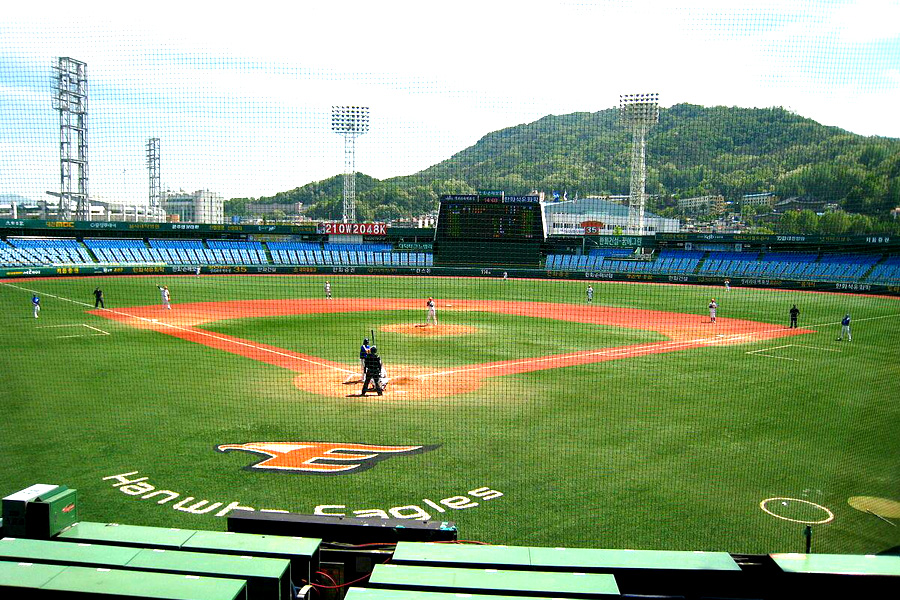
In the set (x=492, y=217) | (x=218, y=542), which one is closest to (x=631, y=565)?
(x=218, y=542)

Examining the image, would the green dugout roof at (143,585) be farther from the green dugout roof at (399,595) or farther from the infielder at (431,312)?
the infielder at (431,312)

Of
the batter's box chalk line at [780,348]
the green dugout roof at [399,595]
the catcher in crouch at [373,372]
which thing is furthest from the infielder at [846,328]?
the green dugout roof at [399,595]

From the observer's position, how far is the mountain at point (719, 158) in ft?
28.7

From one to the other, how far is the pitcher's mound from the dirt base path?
36mm

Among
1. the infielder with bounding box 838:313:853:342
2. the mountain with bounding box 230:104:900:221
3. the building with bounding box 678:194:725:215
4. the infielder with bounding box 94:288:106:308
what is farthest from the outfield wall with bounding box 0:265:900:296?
the mountain with bounding box 230:104:900:221

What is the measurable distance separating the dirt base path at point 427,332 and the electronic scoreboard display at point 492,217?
18.3 feet

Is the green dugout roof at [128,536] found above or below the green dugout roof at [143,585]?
below

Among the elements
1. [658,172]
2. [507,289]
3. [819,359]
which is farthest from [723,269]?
[658,172]

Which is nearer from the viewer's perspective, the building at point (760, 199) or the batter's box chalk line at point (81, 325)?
the building at point (760, 199)

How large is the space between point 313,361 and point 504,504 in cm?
987

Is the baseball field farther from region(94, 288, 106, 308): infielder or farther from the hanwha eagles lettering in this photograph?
region(94, 288, 106, 308): infielder

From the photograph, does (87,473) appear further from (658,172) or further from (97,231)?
(97,231)

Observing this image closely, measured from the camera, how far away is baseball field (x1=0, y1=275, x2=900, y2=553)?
23.8 ft

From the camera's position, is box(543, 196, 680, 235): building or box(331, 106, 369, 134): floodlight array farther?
box(543, 196, 680, 235): building
